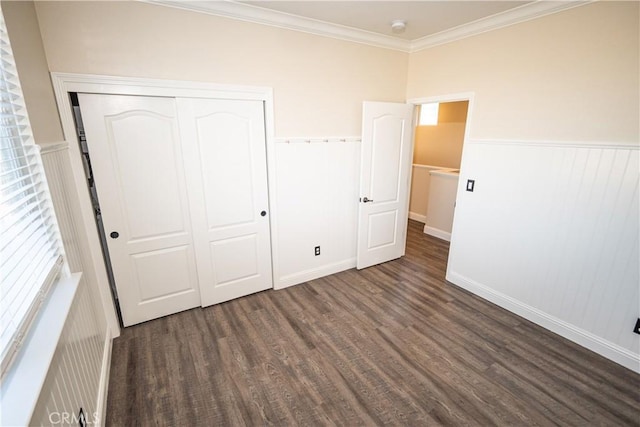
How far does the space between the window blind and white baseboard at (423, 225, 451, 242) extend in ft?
15.0

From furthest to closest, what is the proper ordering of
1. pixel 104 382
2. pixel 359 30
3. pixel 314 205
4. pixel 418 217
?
pixel 418 217 → pixel 314 205 → pixel 359 30 → pixel 104 382

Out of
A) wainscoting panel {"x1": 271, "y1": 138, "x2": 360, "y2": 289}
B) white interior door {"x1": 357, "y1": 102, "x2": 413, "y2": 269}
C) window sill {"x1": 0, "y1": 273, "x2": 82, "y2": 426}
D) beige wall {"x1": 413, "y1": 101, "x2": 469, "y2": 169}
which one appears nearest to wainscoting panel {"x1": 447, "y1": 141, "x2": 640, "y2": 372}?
white interior door {"x1": 357, "y1": 102, "x2": 413, "y2": 269}

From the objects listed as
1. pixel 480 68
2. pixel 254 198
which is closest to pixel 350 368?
pixel 254 198

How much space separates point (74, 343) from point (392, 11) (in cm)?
310

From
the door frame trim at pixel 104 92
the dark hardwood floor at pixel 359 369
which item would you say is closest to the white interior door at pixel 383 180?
the dark hardwood floor at pixel 359 369

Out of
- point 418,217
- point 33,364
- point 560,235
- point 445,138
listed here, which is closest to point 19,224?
point 33,364

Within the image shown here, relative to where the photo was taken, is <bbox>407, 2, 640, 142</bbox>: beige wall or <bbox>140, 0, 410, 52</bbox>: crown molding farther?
<bbox>140, 0, 410, 52</bbox>: crown molding

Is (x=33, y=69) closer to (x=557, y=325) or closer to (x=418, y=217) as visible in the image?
(x=557, y=325)

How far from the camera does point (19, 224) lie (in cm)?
117

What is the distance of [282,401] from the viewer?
187 centimetres

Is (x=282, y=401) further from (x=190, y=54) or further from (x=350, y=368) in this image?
(x=190, y=54)

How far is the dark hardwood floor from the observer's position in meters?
1.79

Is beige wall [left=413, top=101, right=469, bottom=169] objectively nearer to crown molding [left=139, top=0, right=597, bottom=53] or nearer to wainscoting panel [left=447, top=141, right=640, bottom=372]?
crown molding [left=139, top=0, right=597, bottom=53]

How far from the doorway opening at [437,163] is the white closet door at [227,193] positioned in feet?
9.73
